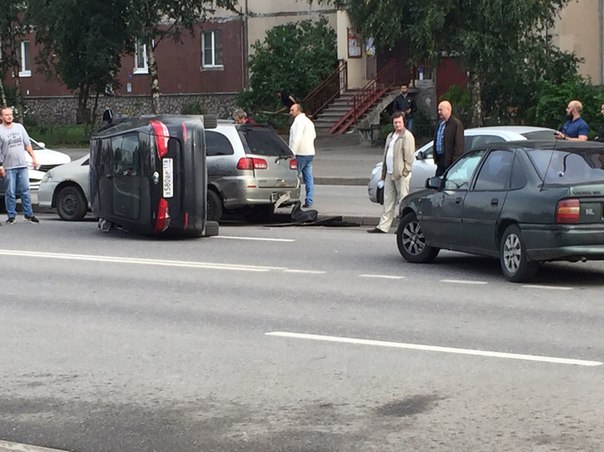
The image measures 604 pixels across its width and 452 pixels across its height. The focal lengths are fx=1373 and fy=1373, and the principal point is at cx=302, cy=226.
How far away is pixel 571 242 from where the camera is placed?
42.5ft

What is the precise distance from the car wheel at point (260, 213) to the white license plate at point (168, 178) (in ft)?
10.8

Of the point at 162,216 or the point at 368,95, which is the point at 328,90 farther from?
the point at 162,216

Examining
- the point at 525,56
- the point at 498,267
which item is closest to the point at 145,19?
the point at 525,56

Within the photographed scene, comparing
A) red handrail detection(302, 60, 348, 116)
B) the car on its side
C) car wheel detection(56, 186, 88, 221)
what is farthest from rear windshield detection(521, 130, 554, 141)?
red handrail detection(302, 60, 348, 116)

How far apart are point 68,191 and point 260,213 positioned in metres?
3.23

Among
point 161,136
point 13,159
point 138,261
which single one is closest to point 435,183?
point 138,261

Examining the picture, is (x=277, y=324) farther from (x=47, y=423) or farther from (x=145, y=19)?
(x=145, y=19)

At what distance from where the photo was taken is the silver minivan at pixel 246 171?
20.6 meters

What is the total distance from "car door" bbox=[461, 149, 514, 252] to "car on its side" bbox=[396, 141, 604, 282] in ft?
0.03

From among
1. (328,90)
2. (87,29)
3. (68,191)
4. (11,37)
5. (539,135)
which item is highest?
(11,37)

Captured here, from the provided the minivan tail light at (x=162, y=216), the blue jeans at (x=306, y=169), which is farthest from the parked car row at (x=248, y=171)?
the minivan tail light at (x=162, y=216)

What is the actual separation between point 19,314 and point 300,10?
41.2 metres

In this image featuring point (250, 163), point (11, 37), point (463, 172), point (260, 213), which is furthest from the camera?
point (11, 37)

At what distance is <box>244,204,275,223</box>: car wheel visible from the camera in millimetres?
21372
